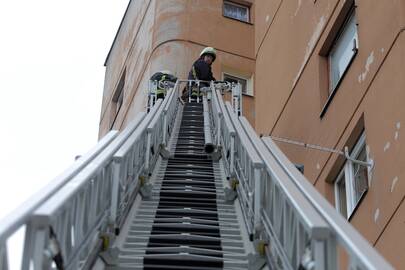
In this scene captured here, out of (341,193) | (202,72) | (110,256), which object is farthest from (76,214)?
(202,72)

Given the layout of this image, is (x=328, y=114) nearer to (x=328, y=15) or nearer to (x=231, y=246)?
(x=328, y=15)

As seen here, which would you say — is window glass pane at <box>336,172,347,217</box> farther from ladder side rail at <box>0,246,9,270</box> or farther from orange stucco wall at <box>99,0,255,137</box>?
→ orange stucco wall at <box>99,0,255,137</box>

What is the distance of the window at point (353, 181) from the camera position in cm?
1285

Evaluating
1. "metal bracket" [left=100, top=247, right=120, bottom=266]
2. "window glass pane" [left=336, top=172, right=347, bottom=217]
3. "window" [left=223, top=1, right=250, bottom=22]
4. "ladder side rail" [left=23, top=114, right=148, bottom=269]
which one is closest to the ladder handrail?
"ladder side rail" [left=23, top=114, right=148, bottom=269]

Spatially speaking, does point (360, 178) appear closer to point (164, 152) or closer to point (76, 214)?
point (164, 152)

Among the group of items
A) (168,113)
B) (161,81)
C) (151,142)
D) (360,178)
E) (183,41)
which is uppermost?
(183,41)

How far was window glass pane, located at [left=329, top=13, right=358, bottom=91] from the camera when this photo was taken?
14.4 m

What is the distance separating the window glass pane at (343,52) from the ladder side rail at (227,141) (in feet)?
6.26

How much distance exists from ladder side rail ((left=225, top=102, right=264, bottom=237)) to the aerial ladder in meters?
0.01

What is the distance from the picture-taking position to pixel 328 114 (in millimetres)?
14531

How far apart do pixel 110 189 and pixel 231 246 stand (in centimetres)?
111

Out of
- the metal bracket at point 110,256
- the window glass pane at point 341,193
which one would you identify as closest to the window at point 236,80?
the window glass pane at point 341,193

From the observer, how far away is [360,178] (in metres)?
13.0

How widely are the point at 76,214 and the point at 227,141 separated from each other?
579 cm
